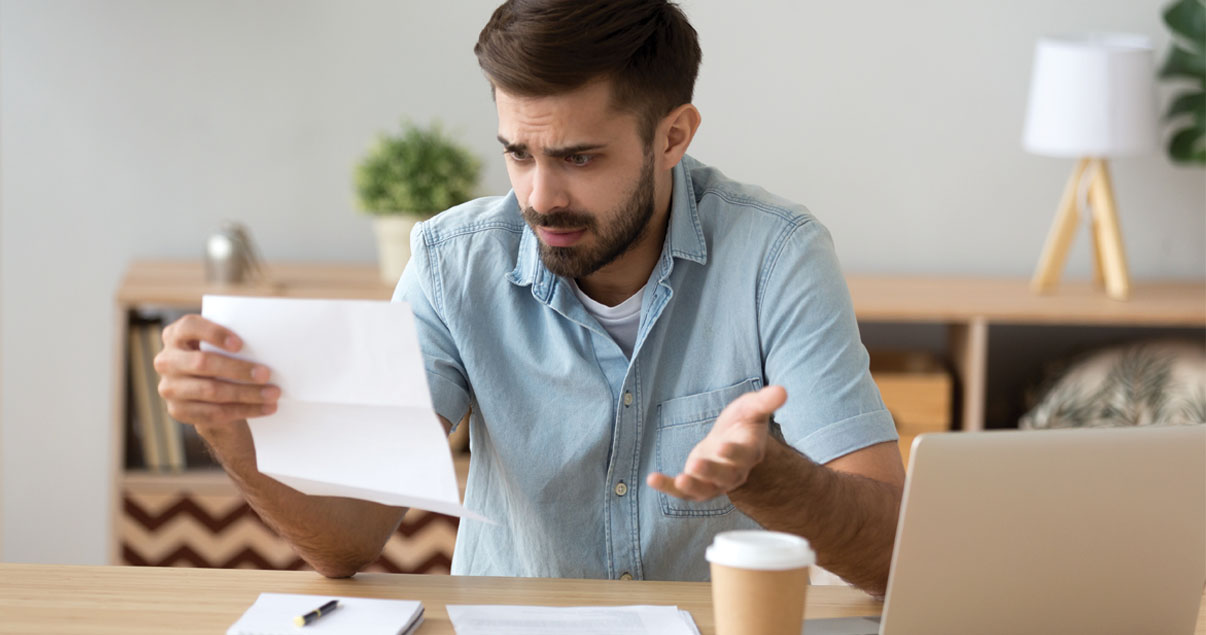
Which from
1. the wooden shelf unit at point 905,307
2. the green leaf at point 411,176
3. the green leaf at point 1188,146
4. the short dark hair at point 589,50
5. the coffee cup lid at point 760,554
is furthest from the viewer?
the green leaf at point 1188,146

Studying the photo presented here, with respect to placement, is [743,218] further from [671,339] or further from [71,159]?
[71,159]

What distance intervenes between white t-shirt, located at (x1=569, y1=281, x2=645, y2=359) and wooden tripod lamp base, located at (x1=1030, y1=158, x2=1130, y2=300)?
54.2 inches

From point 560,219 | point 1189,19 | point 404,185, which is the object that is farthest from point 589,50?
point 1189,19

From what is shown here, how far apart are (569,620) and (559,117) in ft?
1.74

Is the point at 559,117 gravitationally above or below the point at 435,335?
above

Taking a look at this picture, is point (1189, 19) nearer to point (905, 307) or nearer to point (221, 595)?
point (905, 307)

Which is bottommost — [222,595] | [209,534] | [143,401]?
[209,534]

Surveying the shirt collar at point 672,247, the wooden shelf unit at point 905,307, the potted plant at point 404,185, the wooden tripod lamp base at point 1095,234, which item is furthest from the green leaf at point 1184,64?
the shirt collar at point 672,247

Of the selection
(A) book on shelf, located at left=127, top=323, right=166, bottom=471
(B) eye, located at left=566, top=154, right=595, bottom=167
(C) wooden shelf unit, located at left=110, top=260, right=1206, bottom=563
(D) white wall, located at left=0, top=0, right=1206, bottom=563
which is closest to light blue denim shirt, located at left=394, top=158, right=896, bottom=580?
(B) eye, located at left=566, top=154, right=595, bottom=167

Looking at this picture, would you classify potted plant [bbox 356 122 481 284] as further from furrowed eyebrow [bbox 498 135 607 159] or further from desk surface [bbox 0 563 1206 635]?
desk surface [bbox 0 563 1206 635]

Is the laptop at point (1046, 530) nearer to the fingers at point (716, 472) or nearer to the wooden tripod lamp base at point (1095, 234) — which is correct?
the fingers at point (716, 472)

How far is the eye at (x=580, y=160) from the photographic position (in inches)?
53.5

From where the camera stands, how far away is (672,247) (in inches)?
56.6

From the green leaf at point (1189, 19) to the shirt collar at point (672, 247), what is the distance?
5.25ft
